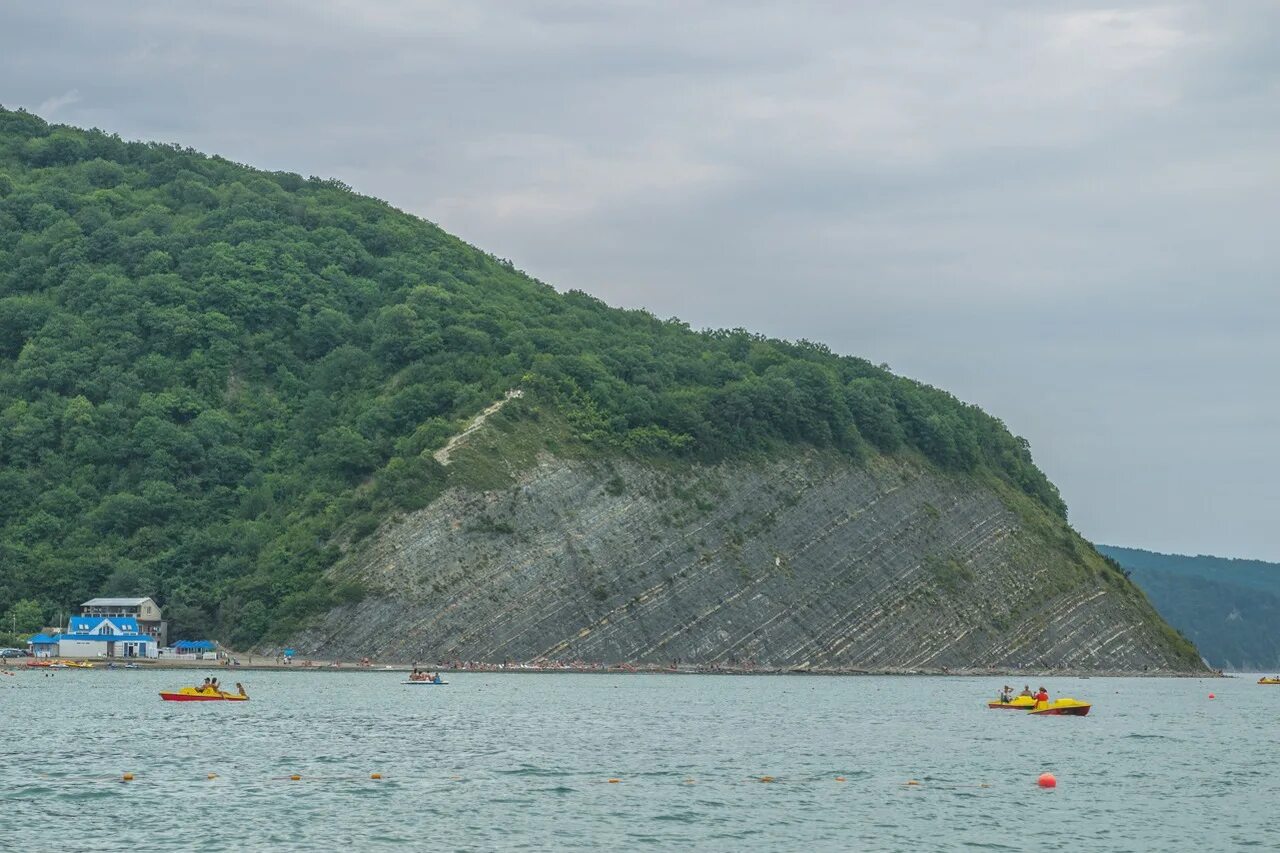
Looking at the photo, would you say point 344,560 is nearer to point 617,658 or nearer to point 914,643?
point 617,658

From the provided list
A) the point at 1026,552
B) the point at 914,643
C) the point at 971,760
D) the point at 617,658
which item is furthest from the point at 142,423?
the point at 971,760

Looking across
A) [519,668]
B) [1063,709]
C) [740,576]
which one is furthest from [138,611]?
[1063,709]

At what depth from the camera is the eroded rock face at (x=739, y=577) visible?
5551 inches

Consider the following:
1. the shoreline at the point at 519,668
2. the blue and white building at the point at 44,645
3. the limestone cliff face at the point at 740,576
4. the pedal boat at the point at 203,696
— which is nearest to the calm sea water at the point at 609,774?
the pedal boat at the point at 203,696

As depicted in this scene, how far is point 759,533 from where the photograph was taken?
521 feet

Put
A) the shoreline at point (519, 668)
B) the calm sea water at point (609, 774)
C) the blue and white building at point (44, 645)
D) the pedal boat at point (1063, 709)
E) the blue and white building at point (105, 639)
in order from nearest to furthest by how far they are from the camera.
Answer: the calm sea water at point (609, 774) < the pedal boat at point (1063, 709) < the shoreline at point (519, 668) < the blue and white building at point (105, 639) < the blue and white building at point (44, 645)

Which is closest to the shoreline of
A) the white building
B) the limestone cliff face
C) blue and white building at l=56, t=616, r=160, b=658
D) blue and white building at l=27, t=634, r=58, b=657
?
the limestone cliff face

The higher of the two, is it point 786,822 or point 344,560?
point 344,560

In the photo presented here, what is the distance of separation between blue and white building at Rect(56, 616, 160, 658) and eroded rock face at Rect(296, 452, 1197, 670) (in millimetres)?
15528

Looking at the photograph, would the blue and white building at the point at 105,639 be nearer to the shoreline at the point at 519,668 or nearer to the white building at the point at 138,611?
the white building at the point at 138,611

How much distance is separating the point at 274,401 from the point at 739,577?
50751 millimetres

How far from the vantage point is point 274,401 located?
175125 millimetres

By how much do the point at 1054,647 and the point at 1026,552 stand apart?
1074 centimetres

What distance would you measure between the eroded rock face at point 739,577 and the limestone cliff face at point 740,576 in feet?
0.56
